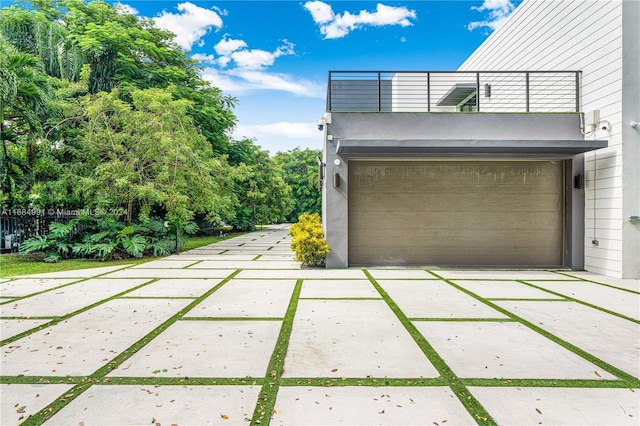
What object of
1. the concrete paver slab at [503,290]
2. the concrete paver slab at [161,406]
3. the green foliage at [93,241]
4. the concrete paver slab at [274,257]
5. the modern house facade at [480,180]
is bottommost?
the concrete paver slab at [274,257]

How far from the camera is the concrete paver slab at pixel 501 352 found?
280cm

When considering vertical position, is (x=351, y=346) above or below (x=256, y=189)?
below

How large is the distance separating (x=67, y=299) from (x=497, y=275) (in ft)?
26.4

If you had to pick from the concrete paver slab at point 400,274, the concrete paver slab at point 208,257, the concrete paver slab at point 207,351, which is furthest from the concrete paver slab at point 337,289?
the concrete paver slab at point 208,257

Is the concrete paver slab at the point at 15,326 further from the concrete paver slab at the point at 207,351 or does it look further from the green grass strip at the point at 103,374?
the concrete paver slab at the point at 207,351

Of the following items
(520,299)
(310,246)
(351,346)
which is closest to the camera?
(351,346)

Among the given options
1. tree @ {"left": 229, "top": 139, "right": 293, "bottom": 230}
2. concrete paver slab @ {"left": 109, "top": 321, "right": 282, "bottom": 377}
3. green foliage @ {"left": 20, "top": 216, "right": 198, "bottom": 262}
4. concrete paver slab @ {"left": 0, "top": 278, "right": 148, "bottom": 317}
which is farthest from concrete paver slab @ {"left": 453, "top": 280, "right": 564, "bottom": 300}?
tree @ {"left": 229, "top": 139, "right": 293, "bottom": 230}

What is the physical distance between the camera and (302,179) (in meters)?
33.5

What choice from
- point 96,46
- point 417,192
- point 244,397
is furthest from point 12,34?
point 244,397

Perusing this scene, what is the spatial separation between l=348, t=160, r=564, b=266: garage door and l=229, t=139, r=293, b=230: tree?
1265 centimetres

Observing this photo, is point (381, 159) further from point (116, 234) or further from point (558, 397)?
point (116, 234)

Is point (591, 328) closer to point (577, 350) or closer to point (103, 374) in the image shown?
point (577, 350)

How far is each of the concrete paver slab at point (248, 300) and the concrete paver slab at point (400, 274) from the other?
1.98m

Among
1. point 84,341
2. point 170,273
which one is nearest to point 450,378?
point 84,341
